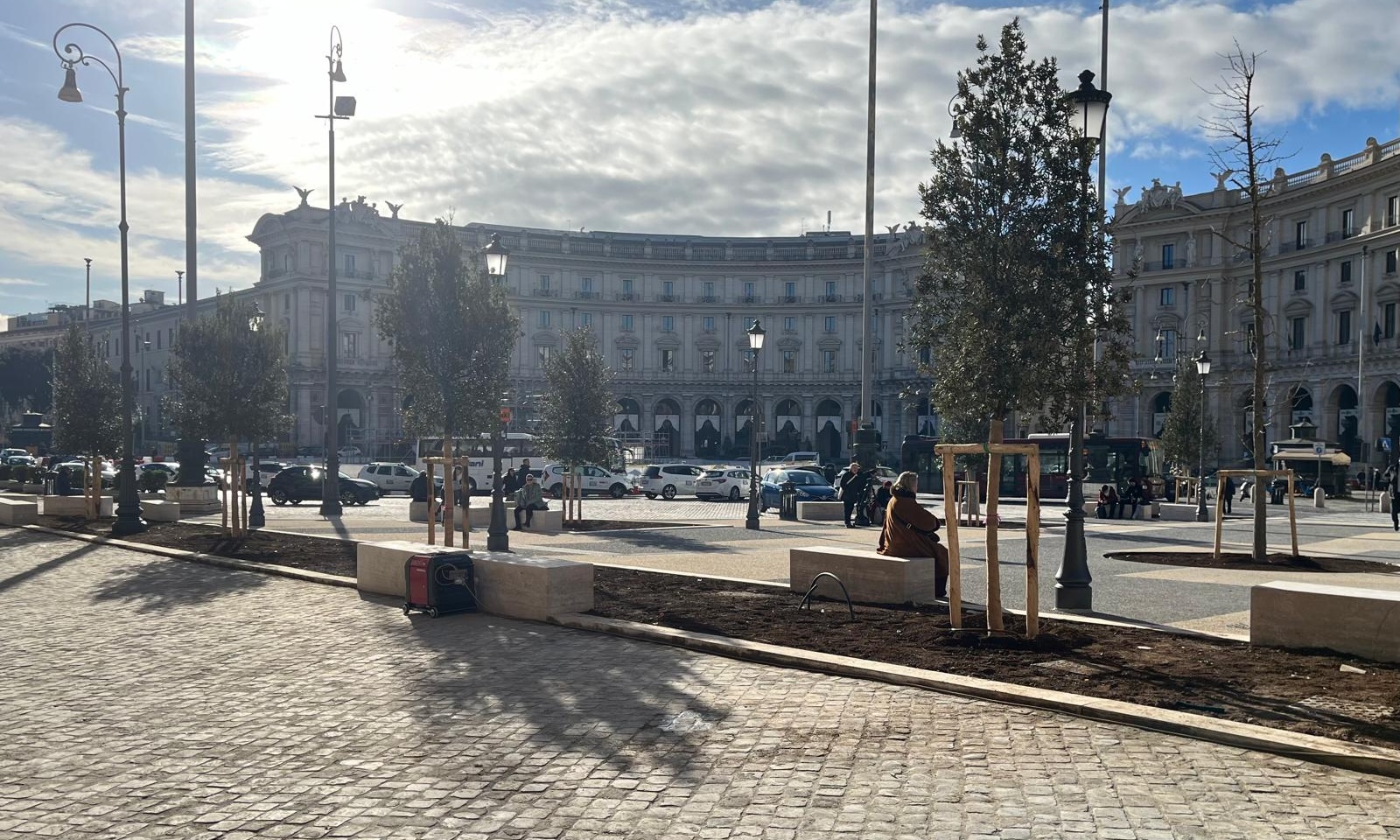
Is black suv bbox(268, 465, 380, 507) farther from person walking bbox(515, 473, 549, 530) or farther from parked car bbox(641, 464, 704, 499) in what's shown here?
person walking bbox(515, 473, 549, 530)

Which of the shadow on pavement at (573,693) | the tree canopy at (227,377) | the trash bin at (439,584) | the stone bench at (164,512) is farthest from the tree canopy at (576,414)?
the shadow on pavement at (573,693)

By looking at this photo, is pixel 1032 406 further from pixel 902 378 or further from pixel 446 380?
pixel 902 378

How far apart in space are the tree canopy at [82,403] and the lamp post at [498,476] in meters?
17.4

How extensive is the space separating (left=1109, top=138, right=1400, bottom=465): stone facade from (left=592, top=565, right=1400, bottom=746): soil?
2061 inches

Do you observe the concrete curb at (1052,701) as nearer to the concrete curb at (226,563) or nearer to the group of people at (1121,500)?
the concrete curb at (226,563)

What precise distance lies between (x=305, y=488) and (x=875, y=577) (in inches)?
1304

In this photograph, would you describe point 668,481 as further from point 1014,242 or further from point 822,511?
point 1014,242

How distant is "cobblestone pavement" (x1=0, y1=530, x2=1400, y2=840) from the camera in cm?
573

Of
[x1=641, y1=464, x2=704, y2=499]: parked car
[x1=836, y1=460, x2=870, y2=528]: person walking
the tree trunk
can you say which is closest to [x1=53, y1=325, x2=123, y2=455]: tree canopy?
[x1=836, y1=460, x2=870, y2=528]: person walking

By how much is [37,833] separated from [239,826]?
3.24 ft

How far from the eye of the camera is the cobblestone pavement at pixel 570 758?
5.73 metres

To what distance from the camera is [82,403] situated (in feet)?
109

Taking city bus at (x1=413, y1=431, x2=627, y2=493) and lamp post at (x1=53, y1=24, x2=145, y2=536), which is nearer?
lamp post at (x1=53, y1=24, x2=145, y2=536)

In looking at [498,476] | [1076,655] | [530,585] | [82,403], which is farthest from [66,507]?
[1076,655]
